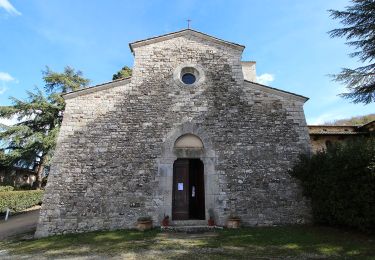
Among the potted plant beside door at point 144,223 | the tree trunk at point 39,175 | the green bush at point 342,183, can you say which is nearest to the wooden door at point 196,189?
the potted plant beside door at point 144,223

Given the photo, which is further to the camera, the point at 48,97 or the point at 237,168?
the point at 48,97

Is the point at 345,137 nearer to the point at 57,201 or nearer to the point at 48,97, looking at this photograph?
the point at 57,201

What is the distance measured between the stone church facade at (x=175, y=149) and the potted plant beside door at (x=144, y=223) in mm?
264

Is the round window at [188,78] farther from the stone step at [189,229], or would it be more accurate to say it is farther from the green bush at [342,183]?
the stone step at [189,229]

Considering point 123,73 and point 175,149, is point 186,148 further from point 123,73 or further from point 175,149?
point 123,73

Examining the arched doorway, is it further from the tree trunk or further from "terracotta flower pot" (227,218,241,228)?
the tree trunk

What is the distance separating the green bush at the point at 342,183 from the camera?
756 cm

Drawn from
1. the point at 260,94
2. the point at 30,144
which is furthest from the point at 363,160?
the point at 30,144

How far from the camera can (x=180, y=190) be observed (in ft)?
35.4

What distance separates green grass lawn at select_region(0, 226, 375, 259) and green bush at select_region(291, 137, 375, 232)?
556 mm

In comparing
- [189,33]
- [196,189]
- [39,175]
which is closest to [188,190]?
[196,189]

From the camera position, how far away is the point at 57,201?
9.66 metres

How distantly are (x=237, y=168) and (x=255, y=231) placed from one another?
2.46 meters

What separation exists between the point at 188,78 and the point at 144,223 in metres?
6.43
